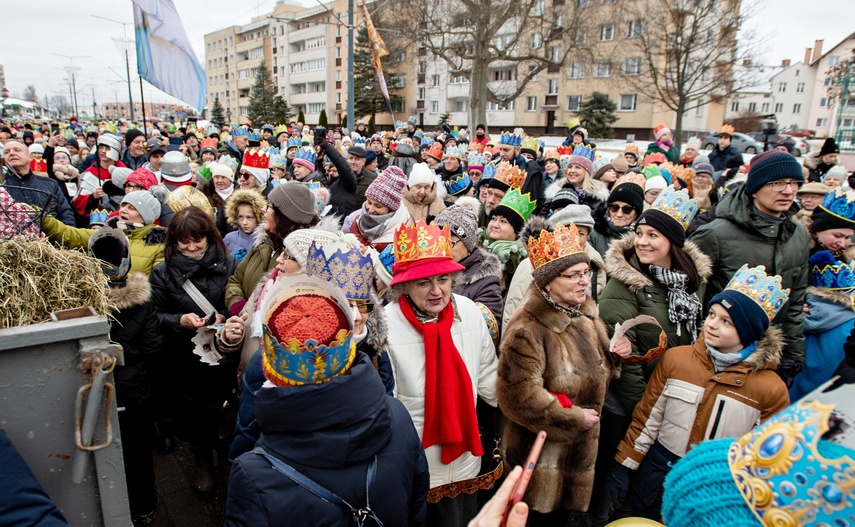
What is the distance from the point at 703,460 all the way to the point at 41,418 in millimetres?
1856

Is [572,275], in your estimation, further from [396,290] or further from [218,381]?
[218,381]

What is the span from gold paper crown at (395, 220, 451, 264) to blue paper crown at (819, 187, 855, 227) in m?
3.42

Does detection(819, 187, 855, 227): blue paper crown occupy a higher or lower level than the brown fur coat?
higher

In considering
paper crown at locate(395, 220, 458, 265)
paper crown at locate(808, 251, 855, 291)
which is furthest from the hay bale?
paper crown at locate(808, 251, 855, 291)

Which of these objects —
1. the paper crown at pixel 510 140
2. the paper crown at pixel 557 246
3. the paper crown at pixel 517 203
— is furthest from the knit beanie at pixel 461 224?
the paper crown at pixel 510 140

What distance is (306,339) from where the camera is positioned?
1.56 meters

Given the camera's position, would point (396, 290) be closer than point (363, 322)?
No

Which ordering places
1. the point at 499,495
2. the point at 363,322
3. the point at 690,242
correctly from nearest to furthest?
the point at 499,495, the point at 363,322, the point at 690,242

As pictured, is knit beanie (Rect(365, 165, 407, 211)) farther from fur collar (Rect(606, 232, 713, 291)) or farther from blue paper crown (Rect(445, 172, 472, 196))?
blue paper crown (Rect(445, 172, 472, 196))

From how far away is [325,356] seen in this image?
153 cm

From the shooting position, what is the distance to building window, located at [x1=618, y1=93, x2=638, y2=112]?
44.0 meters

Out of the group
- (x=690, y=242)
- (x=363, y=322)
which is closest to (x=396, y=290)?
(x=363, y=322)

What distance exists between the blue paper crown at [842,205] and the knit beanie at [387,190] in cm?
391

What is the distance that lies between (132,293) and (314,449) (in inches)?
86.8
